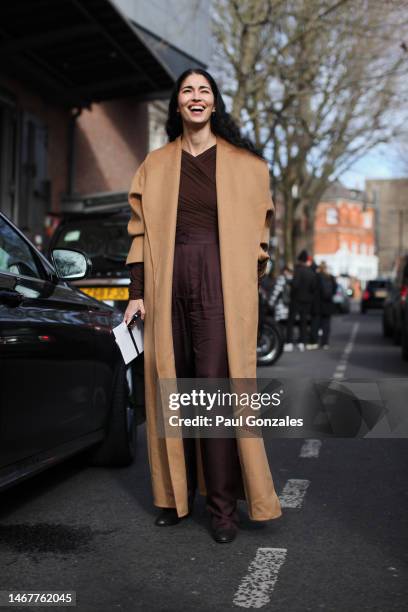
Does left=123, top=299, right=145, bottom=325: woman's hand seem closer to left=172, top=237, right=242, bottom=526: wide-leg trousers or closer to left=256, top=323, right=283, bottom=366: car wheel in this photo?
left=172, top=237, right=242, bottom=526: wide-leg trousers

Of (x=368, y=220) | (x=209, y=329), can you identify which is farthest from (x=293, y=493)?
(x=368, y=220)

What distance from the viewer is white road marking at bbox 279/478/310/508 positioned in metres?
4.97

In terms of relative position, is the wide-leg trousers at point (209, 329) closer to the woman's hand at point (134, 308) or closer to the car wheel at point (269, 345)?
the woman's hand at point (134, 308)

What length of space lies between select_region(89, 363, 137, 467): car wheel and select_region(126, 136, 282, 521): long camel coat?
1.28 m

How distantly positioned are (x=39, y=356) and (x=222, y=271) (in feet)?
2.92

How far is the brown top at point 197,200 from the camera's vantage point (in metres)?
4.27

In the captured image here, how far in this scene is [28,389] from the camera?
4211mm

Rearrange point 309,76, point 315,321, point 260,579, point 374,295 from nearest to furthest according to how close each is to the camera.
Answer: point 260,579 < point 315,321 < point 309,76 < point 374,295

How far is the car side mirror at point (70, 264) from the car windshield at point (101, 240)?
5.16 meters

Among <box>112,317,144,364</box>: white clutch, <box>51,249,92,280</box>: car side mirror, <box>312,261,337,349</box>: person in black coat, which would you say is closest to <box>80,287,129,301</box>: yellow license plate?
<box>51,249,92,280</box>: car side mirror

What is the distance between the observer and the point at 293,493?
5.23 metres

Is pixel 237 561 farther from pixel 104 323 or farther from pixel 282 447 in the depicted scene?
pixel 282 447

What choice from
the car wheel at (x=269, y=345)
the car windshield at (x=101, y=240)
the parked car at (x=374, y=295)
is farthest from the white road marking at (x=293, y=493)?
the parked car at (x=374, y=295)

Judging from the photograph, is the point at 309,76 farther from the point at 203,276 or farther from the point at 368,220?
the point at 368,220
